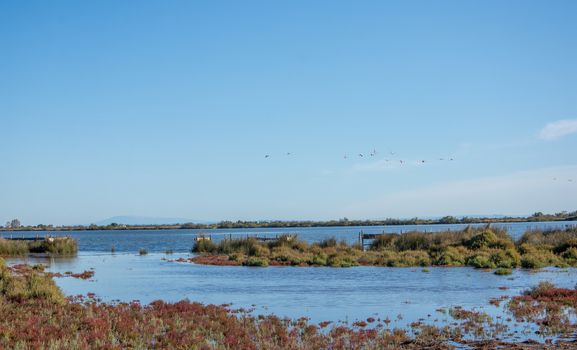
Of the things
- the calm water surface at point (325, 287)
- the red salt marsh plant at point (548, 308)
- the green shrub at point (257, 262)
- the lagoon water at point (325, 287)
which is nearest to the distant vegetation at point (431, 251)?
the green shrub at point (257, 262)

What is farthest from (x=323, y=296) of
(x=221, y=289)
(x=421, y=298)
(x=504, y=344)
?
(x=504, y=344)

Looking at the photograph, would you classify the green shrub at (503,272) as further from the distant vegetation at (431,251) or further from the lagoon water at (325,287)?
the lagoon water at (325,287)

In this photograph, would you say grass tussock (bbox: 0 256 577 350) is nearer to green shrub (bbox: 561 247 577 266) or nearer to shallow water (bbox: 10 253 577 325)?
shallow water (bbox: 10 253 577 325)

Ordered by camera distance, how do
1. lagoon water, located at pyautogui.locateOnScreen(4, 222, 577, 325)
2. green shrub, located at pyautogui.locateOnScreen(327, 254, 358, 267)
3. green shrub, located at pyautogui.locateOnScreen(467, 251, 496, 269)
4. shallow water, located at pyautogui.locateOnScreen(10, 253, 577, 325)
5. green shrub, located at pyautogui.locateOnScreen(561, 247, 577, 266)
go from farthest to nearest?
green shrub, located at pyautogui.locateOnScreen(327, 254, 358, 267)
green shrub, located at pyautogui.locateOnScreen(561, 247, 577, 266)
green shrub, located at pyautogui.locateOnScreen(467, 251, 496, 269)
shallow water, located at pyautogui.locateOnScreen(10, 253, 577, 325)
lagoon water, located at pyautogui.locateOnScreen(4, 222, 577, 325)

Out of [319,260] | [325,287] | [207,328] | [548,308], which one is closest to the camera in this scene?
[207,328]

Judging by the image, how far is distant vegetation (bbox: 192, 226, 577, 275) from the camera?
4525 cm

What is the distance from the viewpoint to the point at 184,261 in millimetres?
55844

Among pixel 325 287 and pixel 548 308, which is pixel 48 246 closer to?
pixel 325 287

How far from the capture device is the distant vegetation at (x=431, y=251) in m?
45.2

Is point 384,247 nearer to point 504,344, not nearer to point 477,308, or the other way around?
point 477,308

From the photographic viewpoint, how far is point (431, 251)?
173 feet

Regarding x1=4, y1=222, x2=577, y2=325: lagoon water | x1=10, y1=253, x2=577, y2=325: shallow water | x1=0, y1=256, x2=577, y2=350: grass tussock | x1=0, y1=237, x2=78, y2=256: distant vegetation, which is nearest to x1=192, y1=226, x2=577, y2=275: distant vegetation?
x1=10, y1=253, x2=577, y2=325: shallow water

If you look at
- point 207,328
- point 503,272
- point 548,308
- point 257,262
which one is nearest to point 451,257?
point 503,272

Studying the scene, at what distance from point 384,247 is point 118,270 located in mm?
23583
